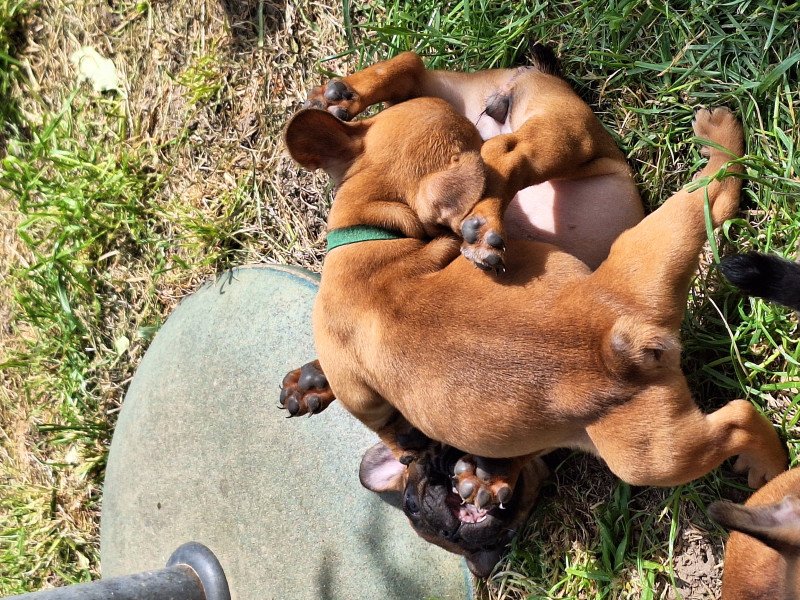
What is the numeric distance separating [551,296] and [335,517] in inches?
79.9

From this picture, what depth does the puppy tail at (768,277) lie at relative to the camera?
2951mm

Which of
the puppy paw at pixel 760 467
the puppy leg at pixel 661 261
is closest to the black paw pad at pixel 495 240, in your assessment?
the puppy leg at pixel 661 261

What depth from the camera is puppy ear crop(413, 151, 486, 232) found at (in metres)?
3.33

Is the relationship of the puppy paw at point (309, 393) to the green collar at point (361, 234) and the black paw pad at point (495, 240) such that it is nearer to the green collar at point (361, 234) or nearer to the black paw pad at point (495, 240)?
the green collar at point (361, 234)

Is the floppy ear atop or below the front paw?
atop

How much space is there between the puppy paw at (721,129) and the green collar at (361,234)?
135cm

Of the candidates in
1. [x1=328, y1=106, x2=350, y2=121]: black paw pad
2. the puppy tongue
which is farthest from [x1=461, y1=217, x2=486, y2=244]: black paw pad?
the puppy tongue

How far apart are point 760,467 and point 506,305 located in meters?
1.24

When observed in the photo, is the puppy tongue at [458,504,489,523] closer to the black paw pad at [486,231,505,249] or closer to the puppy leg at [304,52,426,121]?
the black paw pad at [486,231,505,249]

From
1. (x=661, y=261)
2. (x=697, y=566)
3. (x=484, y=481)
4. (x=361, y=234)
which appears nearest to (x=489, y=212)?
(x=361, y=234)

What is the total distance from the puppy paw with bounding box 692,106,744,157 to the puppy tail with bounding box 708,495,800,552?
147 centimetres

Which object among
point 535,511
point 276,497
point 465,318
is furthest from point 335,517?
point 465,318

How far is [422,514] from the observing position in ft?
12.9

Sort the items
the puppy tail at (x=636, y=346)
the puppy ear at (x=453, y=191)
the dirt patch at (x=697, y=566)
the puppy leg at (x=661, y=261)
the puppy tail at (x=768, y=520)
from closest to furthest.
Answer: the puppy tail at (x=768, y=520)
the puppy tail at (x=636, y=346)
the puppy leg at (x=661, y=261)
the puppy ear at (x=453, y=191)
the dirt patch at (x=697, y=566)
